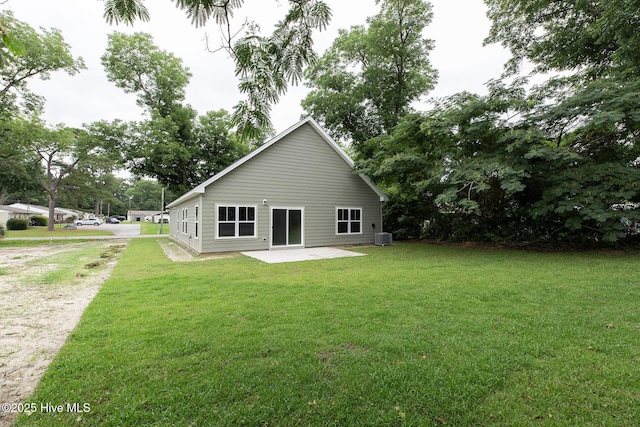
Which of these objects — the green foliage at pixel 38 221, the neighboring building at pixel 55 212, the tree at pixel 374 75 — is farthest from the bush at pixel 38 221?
the tree at pixel 374 75

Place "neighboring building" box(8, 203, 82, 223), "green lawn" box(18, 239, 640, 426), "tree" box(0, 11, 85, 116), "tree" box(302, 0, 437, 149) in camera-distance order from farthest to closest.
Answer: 1. "neighboring building" box(8, 203, 82, 223)
2. "tree" box(302, 0, 437, 149)
3. "tree" box(0, 11, 85, 116)
4. "green lawn" box(18, 239, 640, 426)

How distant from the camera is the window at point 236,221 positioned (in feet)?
36.5

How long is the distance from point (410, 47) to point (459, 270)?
1675 cm

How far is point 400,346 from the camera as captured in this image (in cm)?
296

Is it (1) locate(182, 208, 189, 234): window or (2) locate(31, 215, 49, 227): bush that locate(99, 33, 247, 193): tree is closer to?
(1) locate(182, 208, 189, 234): window

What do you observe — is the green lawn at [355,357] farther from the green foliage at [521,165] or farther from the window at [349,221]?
the window at [349,221]

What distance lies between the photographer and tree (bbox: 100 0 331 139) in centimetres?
253

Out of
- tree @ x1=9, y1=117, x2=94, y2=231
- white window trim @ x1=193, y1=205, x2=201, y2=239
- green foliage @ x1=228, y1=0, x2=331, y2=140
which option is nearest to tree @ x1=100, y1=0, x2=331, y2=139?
green foliage @ x1=228, y1=0, x2=331, y2=140

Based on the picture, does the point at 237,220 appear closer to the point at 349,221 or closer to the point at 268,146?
the point at 268,146

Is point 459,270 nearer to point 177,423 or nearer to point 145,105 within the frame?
point 177,423

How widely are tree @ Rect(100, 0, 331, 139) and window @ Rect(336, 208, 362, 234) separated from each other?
1100cm

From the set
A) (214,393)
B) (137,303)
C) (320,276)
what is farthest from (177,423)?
(320,276)

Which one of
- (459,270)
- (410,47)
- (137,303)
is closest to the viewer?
(137,303)

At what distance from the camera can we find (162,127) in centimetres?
1997
